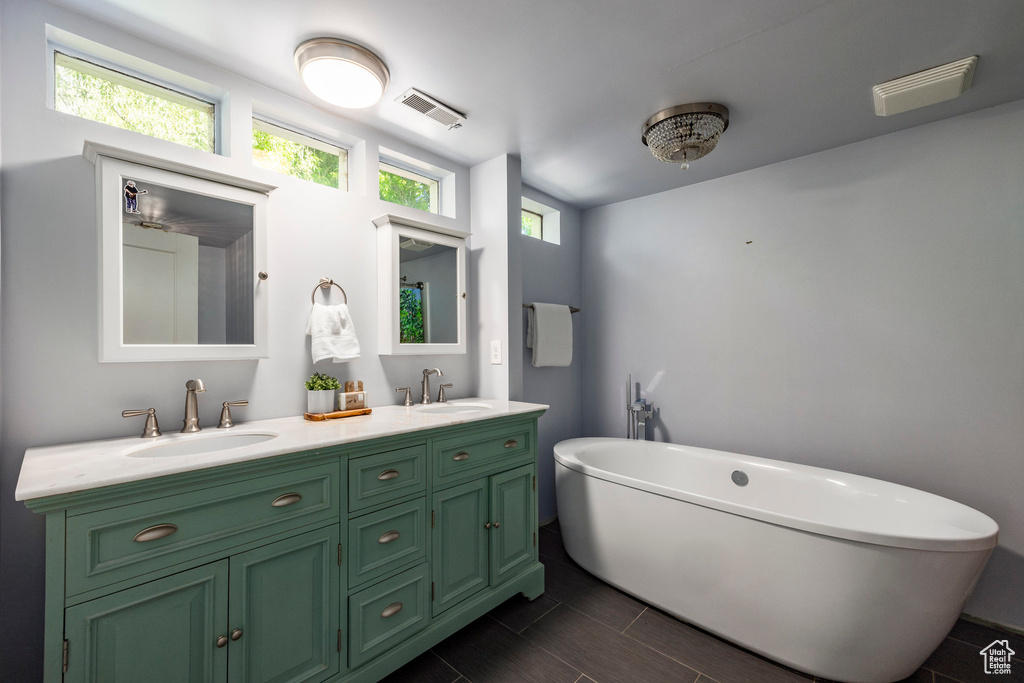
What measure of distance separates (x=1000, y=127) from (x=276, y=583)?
340cm

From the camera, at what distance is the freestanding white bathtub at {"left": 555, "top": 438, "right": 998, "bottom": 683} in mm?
1444

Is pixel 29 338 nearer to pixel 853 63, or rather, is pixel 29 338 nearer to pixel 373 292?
pixel 373 292

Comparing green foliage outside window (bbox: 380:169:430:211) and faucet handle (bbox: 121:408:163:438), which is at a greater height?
green foliage outside window (bbox: 380:169:430:211)

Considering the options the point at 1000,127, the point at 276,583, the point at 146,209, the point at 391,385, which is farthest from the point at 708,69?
the point at 276,583

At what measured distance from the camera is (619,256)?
126 inches

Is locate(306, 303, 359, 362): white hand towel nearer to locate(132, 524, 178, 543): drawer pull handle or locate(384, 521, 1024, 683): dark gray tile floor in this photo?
locate(132, 524, 178, 543): drawer pull handle

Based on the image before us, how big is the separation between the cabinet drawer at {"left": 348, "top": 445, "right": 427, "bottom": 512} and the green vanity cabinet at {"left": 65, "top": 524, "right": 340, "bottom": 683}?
14 cm

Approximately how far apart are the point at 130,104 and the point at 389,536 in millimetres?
1839

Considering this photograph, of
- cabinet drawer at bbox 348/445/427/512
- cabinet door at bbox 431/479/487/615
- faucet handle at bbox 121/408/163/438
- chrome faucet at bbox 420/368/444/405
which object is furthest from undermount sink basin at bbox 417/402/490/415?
faucet handle at bbox 121/408/163/438

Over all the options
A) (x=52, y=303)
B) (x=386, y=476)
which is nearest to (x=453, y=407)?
(x=386, y=476)

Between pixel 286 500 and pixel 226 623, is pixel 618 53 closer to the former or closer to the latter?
pixel 286 500

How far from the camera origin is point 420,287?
7.43ft

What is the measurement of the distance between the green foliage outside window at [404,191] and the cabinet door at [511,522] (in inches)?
62.2

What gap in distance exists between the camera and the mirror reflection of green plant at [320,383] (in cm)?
181
